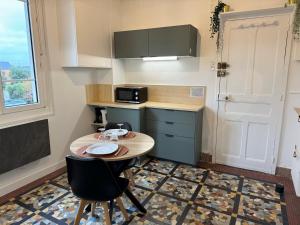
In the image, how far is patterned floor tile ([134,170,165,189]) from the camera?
2717 millimetres

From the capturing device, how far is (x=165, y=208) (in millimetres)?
2246

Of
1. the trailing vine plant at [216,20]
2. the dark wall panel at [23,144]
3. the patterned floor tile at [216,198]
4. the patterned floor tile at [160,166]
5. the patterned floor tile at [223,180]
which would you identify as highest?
the trailing vine plant at [216,20]

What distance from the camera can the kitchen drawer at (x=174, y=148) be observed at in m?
3.15

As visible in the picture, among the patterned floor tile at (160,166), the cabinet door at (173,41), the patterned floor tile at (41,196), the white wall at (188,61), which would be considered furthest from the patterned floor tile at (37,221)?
the cabinet door at (173,41)

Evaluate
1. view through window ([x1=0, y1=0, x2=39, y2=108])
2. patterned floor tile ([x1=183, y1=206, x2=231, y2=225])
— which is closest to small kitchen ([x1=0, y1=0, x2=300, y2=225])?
patterned floor tile ([x1=183, y1=206, x2=231, y2=225])

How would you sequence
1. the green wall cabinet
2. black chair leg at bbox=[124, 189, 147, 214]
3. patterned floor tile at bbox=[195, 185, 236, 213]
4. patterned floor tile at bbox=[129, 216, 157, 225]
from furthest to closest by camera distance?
the green wall cabinet, patterned floor tile at bbox=[195, 185, 236, 213], black chair leg at bbox=[124, 189, 147, 214], patterned floor tile at bbox=[129, 216, 157, 225]

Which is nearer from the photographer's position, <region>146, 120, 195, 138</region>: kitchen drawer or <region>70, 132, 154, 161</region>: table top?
<region>70, 132, 154, 161</region>: table top

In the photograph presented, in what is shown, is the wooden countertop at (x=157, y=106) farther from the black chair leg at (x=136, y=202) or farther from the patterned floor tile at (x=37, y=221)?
the patterned floor tile at (x=37, y=221)

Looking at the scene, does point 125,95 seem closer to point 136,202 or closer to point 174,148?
point 174,148

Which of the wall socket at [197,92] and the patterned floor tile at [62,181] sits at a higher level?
the wall socket at [197,92]

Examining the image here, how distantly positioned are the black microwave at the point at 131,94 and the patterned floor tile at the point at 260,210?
2.02 metres

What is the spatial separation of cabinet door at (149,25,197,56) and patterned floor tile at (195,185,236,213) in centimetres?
185

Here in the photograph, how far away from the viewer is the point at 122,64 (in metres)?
3.81

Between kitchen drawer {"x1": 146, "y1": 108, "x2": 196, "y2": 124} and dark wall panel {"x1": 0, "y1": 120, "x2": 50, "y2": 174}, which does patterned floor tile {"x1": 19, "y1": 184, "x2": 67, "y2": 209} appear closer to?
dark wall panel {"x1": 0, "y1": 120, "x2": 50, "y2": 174}
